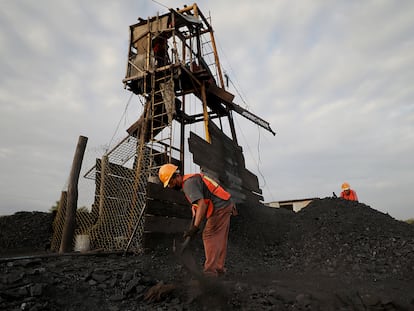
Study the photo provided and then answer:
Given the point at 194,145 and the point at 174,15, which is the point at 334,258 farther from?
the point at 174,15

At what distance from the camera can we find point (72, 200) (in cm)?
688

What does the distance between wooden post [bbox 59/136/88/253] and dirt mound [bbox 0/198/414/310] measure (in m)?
1.38

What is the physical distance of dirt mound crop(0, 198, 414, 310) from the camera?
3389 millimetres

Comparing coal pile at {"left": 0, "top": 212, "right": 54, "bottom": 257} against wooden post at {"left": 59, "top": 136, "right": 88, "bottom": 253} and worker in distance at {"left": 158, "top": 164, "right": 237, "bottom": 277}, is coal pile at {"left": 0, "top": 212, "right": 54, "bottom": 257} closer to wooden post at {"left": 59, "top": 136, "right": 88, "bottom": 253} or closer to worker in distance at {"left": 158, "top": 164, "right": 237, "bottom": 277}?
wooden post at {"left": 59, "top": 136, "right": 88, "bottom": 253}

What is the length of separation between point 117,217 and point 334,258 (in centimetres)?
549

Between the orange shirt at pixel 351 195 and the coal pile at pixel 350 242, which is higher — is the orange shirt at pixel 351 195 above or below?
above

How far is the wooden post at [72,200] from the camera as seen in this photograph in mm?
6621

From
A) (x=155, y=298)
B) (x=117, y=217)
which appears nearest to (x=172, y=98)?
(x=117, y=217)

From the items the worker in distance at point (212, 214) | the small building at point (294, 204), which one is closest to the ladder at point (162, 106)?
the worker in distance at point (212, 214)

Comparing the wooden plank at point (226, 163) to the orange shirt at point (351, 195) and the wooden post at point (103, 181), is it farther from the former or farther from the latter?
the orange shirt at point (351, 195)

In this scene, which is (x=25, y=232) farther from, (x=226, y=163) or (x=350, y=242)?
(x=350, y=242)

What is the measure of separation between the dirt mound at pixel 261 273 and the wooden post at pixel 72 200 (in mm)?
1380

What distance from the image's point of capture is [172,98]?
1080cm

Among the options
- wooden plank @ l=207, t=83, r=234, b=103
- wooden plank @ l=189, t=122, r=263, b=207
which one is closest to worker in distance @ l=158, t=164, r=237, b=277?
wooden plank @ l=189, t=122, r=263, b=207
